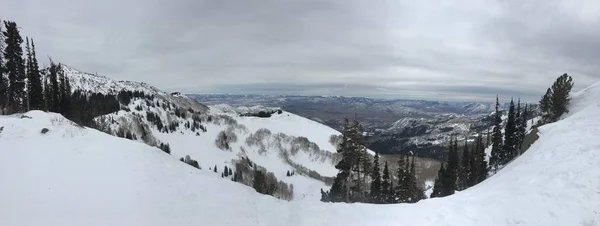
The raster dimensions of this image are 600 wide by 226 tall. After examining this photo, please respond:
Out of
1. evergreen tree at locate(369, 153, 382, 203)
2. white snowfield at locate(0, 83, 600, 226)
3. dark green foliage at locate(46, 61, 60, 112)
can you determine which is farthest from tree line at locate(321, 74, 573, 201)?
dark green foliage at locate(46, 61, 60, 112)

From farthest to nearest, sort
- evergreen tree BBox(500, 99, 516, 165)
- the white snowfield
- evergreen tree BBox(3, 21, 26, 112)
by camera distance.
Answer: evergreen tree BBox(500, 99, 516, 165) → evergreen tree BBox(3, 21, 26, 112) → the white snowfield

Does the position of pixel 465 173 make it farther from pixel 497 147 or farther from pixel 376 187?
pixel 376 187

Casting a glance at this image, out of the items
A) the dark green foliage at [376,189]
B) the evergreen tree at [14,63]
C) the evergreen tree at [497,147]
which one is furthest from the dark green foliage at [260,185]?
the evergreen tree at [497,147]

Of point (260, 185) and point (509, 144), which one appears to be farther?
point (260, 185)

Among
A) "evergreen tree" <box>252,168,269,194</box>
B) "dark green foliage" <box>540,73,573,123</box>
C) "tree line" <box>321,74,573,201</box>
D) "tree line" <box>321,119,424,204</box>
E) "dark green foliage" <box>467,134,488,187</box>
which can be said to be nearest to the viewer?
"tree line" <box>321,119,424,204</box>

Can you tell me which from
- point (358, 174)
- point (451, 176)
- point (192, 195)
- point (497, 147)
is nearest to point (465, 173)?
point (451, 176)

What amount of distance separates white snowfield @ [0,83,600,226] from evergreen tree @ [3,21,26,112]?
1658 inches

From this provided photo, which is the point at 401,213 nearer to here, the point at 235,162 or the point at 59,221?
the point at 59,221

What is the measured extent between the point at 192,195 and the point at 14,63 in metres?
57.7

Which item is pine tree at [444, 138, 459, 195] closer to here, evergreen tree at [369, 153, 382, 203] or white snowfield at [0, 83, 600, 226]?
evergreen tree at [369, 153, 382, 203]

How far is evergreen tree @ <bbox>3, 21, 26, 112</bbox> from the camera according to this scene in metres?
54.5

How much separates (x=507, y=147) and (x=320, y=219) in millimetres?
72087

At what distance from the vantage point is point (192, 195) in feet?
60.1

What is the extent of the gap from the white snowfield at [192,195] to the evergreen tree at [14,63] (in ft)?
138
